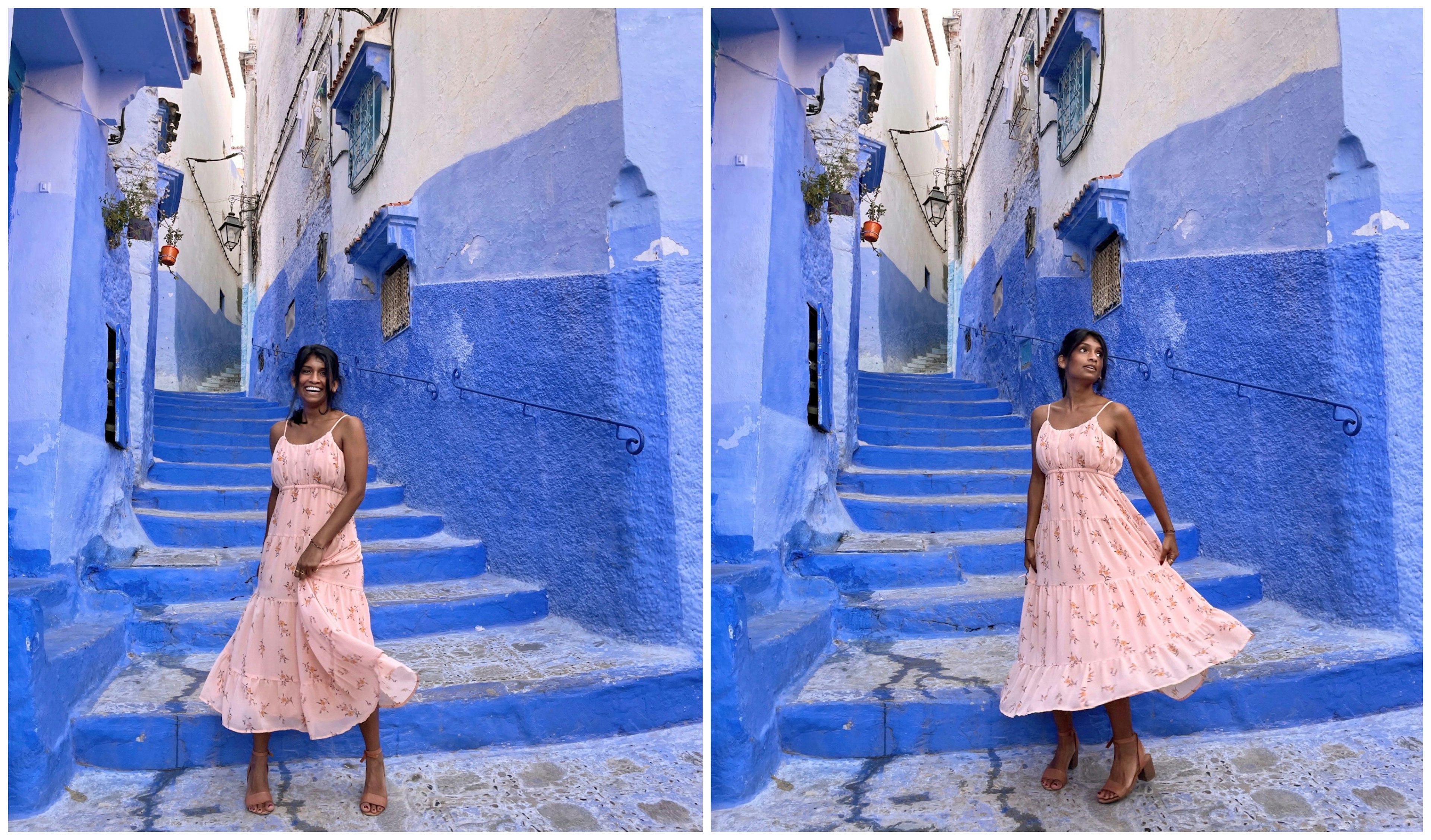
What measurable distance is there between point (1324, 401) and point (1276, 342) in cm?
47

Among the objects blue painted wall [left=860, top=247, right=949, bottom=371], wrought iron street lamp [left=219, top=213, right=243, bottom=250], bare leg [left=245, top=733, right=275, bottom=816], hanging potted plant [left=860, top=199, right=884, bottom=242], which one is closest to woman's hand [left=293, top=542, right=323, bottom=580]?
bare leg [left=245, top=733, right=275, bottom=816]

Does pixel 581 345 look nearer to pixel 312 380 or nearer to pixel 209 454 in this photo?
pixel 312 380

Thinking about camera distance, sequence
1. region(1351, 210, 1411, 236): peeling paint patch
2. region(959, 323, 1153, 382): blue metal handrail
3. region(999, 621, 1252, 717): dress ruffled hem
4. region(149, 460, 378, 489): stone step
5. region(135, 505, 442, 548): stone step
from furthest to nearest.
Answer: region(149, 460, 378, 489): stone step
region(959, 323, 1153, 382): blue metal handrail
region(135, 505, 442, 548): stone step
region(1351, 210, 1411, 236): peeling paint patch
region(999, 621, 1252, 717): dress ruffled hem

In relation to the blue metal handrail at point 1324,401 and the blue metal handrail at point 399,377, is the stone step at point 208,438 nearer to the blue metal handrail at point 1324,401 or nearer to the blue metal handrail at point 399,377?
the blue metal handrail at point 399,377

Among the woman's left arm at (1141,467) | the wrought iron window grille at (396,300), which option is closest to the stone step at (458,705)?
the woman's left arm at (1141,467)

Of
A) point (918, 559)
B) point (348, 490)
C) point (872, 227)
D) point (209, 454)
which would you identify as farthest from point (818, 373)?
point (209, 454)

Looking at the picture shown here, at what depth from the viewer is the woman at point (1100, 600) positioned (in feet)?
10.8

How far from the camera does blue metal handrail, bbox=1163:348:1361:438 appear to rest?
464 cm

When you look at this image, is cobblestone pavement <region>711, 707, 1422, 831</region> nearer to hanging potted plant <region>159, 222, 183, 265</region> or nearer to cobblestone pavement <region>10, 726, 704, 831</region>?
cobblestone pavement <region>10, 726, 704, 831</region>

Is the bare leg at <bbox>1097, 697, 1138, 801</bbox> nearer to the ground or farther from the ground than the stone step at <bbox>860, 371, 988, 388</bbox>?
nearer to the ground

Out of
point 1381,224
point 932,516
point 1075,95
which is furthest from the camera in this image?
point 1075,95

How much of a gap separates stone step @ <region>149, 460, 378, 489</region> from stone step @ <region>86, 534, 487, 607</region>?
3.32 feet

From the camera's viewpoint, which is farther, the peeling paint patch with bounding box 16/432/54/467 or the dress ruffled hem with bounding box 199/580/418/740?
the peeling paint patch with bounding box 16/432/54/467

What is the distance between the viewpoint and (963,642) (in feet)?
15.5
